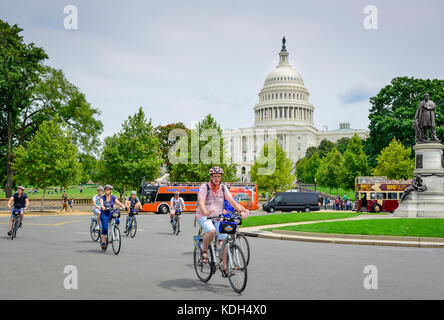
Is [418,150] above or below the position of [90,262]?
above

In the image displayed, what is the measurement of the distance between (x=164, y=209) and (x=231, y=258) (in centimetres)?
3819

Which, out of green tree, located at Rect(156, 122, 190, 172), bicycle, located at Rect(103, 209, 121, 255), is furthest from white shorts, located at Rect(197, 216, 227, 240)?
green tree, located at Rect(156, 122, 190, 172)

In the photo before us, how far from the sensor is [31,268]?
1027 centimetres

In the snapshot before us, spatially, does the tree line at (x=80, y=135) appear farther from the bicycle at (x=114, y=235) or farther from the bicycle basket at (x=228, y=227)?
the bicycle basket at (x=228, y=227)

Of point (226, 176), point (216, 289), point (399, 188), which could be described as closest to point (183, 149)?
point (226, 176)

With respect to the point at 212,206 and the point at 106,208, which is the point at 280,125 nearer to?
the point at 106,208

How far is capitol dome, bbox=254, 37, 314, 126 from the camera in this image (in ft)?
561

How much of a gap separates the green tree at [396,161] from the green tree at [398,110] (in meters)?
2.77

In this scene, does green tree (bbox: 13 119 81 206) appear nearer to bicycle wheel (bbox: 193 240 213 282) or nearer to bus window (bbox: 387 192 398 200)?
bus window (bbox: 387 192 398 200)

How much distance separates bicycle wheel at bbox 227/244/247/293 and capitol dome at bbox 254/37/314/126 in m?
164

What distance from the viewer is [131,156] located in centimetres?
4909

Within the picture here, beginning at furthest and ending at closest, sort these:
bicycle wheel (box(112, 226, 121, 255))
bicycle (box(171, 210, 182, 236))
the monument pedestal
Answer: the monument pedestal → bicycle (box(171, 210, 182, 236)) → bicycle wheel (box(112, 226, 121, 255))
